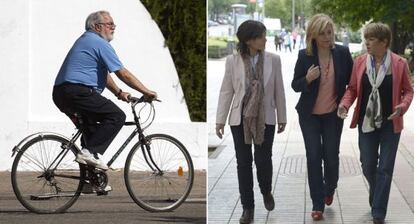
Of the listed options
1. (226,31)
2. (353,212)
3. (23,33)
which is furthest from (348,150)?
(23,33)

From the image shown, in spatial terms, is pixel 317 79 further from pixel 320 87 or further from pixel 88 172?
pixel 88 172

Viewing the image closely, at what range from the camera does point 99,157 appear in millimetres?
4324

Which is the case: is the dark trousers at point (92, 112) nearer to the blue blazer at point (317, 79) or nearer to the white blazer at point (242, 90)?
the white blazer at point (242, 90)

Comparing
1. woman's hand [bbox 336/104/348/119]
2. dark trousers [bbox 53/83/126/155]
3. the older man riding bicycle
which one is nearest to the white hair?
the older man riding bicycle

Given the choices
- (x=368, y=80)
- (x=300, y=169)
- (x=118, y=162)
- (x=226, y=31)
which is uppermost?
(x=226, y=31)

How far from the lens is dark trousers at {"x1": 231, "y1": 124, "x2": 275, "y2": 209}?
15.0 feet

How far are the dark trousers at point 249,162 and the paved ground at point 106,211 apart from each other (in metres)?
0.26

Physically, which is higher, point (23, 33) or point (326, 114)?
point (23, 33)

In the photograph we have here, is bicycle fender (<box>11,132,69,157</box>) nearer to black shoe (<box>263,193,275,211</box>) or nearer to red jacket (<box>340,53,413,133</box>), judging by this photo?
black shoe (<box>263,193,275,211</box>)

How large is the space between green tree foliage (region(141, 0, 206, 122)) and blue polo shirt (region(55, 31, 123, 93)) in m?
1.73

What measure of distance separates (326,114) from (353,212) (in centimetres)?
65

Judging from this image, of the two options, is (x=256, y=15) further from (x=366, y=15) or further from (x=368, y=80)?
(x=366, y=15)

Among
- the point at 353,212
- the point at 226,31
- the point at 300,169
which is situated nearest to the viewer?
the point at 226,31

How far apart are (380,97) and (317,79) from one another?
0.36 meters
